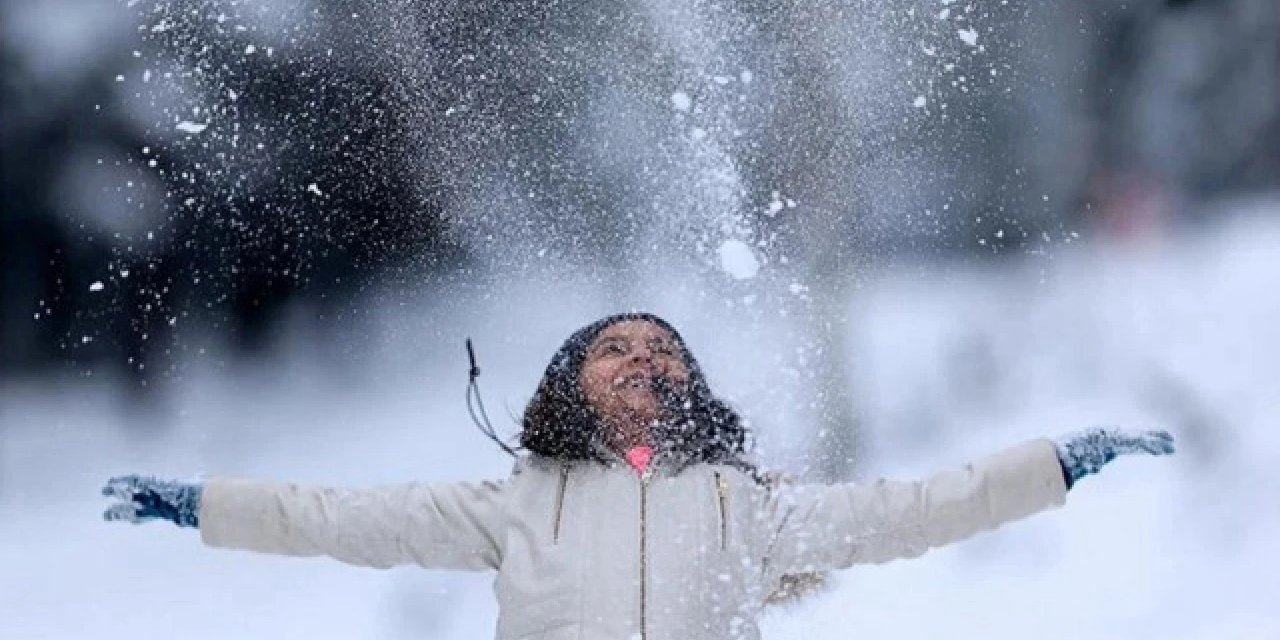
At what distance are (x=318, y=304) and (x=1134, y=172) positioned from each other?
3042mm

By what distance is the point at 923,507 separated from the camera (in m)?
2.87

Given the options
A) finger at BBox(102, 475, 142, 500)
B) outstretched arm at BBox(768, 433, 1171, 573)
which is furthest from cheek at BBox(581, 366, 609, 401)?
finger at BBox(102, 475, 142, 500)

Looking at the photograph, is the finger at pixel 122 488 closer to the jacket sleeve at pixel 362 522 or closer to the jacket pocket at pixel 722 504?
the jacket sleeve at pixel 362 522

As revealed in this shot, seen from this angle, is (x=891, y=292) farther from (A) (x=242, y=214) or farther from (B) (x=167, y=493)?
(B) (x=167, y=493)

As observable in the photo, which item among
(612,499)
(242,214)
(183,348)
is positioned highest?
(242,214)

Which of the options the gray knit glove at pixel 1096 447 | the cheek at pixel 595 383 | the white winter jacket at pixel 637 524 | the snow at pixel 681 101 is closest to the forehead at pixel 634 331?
the cheek at pixel 595 383

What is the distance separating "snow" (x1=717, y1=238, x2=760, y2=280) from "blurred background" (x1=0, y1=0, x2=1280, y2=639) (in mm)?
28

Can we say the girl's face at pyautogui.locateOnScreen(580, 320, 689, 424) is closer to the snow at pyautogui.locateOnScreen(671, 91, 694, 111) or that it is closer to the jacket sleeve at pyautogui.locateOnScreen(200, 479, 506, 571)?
the jacket sleeve at pyautogui.locateOnScreen(200, 479, 506, 571)

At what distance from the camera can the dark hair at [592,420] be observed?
298cm

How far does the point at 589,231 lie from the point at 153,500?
2.68m

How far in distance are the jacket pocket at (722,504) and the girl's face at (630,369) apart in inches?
7.8

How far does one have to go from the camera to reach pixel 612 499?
286 cm

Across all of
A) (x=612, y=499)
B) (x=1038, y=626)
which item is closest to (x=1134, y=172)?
(x=1038, y=626)

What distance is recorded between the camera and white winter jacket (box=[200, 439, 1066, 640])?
9.13 ft
